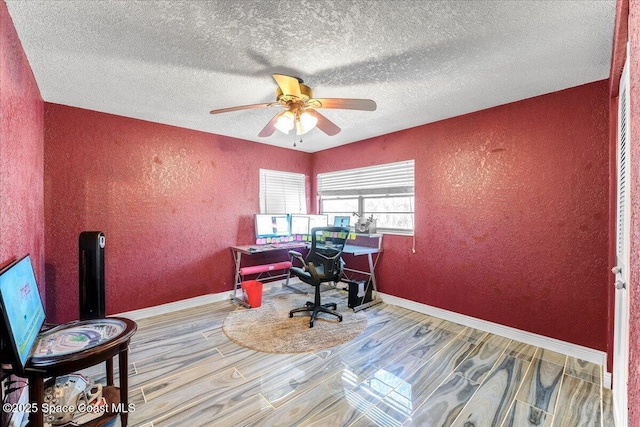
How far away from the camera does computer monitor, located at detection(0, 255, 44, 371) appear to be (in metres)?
1.10

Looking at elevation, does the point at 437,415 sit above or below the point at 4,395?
below

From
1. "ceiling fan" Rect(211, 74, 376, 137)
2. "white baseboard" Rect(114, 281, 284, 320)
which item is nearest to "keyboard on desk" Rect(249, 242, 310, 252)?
"white baseboard" Rect(114, 281, 284, 320)

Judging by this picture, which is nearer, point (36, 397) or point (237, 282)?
point (36, 397)

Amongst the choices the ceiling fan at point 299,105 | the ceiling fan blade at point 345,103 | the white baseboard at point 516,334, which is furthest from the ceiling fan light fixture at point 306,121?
the white baseboard at point 516,334

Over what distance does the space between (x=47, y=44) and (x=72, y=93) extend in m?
0.87

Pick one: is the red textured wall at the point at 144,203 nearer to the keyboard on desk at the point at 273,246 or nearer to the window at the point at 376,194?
the keyboard on desk at the point at 273,246

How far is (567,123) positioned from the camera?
7.60ft

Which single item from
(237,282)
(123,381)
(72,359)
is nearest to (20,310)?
(72,359)

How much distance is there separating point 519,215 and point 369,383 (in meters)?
2.00

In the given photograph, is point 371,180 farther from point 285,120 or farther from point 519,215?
point 285,120

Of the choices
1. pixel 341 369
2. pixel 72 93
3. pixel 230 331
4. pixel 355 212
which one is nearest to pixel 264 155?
pixel 355 212

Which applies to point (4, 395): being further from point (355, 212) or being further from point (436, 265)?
point (355, 212)

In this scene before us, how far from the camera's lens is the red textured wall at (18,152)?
1383mm

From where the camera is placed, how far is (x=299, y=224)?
4.29 m
